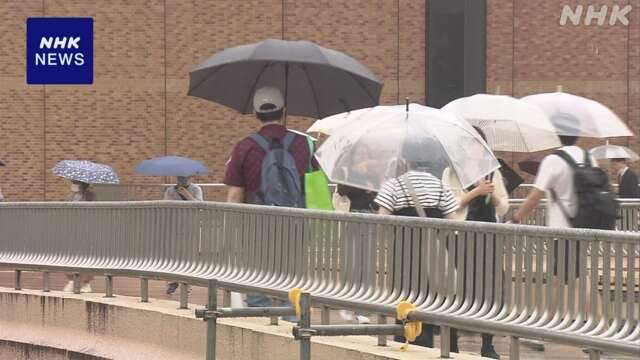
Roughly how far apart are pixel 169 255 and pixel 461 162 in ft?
10.1

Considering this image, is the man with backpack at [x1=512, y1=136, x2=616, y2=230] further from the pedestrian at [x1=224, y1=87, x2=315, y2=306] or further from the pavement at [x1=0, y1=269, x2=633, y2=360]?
the pedestrian at [x1=224, y1=87, x2=315, y2=306]

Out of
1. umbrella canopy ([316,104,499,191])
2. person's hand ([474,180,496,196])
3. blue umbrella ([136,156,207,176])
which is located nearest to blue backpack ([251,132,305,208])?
umbrella canopy ([316,104,499,191])

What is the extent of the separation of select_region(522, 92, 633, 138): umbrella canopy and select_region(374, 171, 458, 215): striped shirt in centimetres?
191

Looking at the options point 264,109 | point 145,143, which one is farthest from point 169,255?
point 145,143

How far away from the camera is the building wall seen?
129 ft

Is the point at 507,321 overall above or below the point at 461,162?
below

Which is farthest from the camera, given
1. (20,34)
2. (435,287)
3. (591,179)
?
(20,34)

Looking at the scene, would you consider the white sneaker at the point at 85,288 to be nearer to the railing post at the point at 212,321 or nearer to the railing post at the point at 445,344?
the railing post at the point at 212,321

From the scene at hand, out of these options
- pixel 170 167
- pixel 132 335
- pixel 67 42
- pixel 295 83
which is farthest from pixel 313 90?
pixel 67 42

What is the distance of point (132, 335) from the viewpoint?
44.4ft

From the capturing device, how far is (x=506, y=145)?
54.2ft

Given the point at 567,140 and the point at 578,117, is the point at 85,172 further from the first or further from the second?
the point at 567,140

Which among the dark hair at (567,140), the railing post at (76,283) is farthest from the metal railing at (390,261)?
the dark hair at (567,140)

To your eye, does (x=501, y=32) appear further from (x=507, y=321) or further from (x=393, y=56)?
(x=507, y=321)
